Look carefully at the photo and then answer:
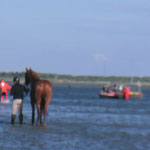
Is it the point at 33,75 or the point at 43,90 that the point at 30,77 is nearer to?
the point at 33,75

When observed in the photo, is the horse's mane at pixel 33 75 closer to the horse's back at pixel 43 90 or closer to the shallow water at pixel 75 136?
the horse's back at pixel 43 90

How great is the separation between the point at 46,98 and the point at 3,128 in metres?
2.10

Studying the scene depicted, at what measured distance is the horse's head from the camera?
1969cm

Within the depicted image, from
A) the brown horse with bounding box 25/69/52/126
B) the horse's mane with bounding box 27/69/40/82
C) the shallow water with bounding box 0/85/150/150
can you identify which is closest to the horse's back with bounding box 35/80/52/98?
the brown horse with bounding box 25/69/52/126

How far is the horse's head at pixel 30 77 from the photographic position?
19688mm

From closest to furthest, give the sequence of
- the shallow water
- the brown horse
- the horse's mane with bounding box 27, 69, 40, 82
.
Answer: the shallow water, the brown horse, the horse's mane with bounding box 27, 69, 40, 82

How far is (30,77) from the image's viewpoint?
779 inches

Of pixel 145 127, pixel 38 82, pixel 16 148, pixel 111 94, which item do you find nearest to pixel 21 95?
pixel 38 82

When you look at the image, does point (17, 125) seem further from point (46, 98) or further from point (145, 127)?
point (145, 127)

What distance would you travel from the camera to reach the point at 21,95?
760 inches

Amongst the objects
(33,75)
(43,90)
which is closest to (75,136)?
(43,90)

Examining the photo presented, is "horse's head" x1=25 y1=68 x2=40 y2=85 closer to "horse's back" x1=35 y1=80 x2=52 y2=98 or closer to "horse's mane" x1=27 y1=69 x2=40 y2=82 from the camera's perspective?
"horse's mane" x1=27 y1=69 x2=40 y2=82

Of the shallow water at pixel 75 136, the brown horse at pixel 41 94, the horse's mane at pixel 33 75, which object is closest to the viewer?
the shallow water at pixel 75 136

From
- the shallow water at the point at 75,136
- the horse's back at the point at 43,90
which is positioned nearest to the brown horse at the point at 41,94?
the horse's back at the point at 43,90
